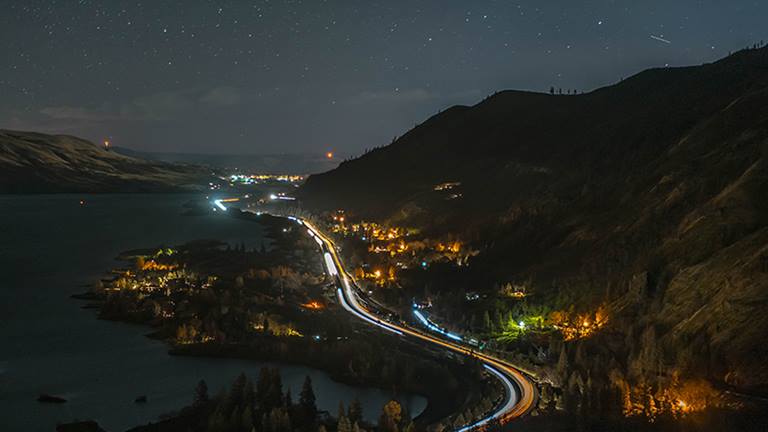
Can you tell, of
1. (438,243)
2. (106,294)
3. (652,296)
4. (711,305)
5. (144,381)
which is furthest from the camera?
(438,243)

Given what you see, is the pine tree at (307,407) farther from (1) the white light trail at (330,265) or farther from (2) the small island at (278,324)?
(1) the white light trail at (330,265)

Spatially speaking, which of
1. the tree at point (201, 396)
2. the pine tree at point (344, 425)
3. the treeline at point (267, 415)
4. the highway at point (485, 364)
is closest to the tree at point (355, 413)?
the treeline at point (267, 415)

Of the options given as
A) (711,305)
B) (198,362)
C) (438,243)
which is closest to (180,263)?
(438,243)

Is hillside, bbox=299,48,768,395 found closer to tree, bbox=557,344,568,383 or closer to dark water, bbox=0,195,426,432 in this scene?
tree, bbox=557,344,568,383

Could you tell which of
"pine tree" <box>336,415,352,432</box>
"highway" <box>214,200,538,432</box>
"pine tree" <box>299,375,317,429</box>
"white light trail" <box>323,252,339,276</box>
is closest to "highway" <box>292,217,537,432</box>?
"highway" <box>214,200,538,432</box>

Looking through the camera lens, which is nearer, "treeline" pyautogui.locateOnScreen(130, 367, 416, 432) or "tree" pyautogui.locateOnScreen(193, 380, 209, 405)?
"treeline" pyautogui.locateOnScreen(130, 367, 416, 432)

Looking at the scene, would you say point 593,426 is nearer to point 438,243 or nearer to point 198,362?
point 198,362
